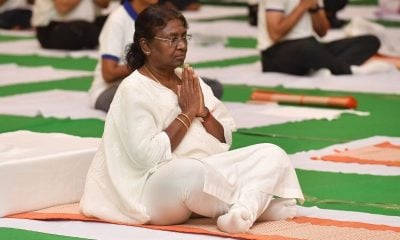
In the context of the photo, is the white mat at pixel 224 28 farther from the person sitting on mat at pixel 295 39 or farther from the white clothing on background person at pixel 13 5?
the person sitting on mat at pixel 295 39

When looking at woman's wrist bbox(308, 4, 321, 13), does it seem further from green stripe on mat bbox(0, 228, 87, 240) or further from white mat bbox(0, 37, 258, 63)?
green stripe on mat bbox(0, 228, 87, 240)

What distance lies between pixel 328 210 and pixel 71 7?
7822 millimetres

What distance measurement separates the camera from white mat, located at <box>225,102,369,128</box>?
8936 mm

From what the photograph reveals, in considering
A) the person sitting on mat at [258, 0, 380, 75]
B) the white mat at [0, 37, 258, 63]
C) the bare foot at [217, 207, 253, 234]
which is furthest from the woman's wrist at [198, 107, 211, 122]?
the white mat at [0, 37, 258, 63]

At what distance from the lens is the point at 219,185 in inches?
215

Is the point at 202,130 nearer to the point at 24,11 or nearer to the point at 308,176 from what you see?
the point at 308,176

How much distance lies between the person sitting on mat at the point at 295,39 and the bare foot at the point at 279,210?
5.03 meters

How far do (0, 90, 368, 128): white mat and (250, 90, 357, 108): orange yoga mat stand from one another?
78 millimetres

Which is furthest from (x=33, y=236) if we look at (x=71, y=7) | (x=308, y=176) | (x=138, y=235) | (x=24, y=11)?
(x=24, y=11)

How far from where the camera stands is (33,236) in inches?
215

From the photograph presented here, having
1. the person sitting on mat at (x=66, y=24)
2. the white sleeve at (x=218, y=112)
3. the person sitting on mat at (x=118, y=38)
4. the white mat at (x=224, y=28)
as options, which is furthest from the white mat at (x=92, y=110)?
the white mat at (x=224, y=28)

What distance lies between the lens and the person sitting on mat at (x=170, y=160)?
5.45 meters

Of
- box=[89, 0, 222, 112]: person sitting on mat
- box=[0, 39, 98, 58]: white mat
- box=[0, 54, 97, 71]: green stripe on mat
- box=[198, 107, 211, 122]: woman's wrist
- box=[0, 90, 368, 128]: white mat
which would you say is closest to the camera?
box=[198, 107, 211, 122]: woman's wrist

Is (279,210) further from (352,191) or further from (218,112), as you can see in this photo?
(352,191)
